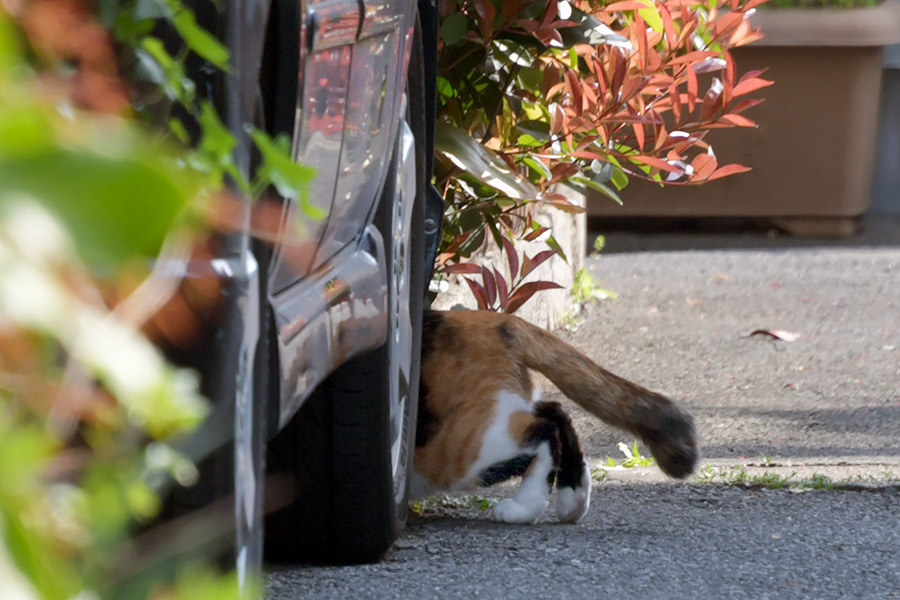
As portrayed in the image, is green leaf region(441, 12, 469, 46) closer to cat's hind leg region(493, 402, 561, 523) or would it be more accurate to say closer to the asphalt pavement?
cat's hind leg region(493, 402, 561, 523)

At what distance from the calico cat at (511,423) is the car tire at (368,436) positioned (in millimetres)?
294

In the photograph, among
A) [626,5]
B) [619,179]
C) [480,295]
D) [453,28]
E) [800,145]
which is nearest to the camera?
[453,28]

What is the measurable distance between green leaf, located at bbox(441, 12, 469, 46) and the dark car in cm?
54

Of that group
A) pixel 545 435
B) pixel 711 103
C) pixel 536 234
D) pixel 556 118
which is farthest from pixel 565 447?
pixel 711 103

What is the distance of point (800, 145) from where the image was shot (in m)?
7.52

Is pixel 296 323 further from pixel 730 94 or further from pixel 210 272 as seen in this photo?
pixel 730 94

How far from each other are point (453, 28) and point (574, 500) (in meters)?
1.12

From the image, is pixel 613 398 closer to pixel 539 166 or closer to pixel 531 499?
pixel 531 499

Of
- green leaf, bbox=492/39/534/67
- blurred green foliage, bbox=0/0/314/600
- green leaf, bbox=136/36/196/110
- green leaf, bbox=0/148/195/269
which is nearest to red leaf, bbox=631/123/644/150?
green leaf, bbox=492/39/534/67

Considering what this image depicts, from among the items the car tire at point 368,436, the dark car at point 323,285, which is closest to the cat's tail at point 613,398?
the dark car at point 323,285

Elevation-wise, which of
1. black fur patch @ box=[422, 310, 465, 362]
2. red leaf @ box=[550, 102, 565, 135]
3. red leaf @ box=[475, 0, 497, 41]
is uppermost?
red leaf @ box=[475, 0, 497, 41]

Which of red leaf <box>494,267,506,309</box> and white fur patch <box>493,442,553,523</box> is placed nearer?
white fur patch <box>493,442,553,523</box>

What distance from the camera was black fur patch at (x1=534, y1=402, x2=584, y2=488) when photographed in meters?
2.66

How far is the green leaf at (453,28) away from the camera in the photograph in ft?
9.41
